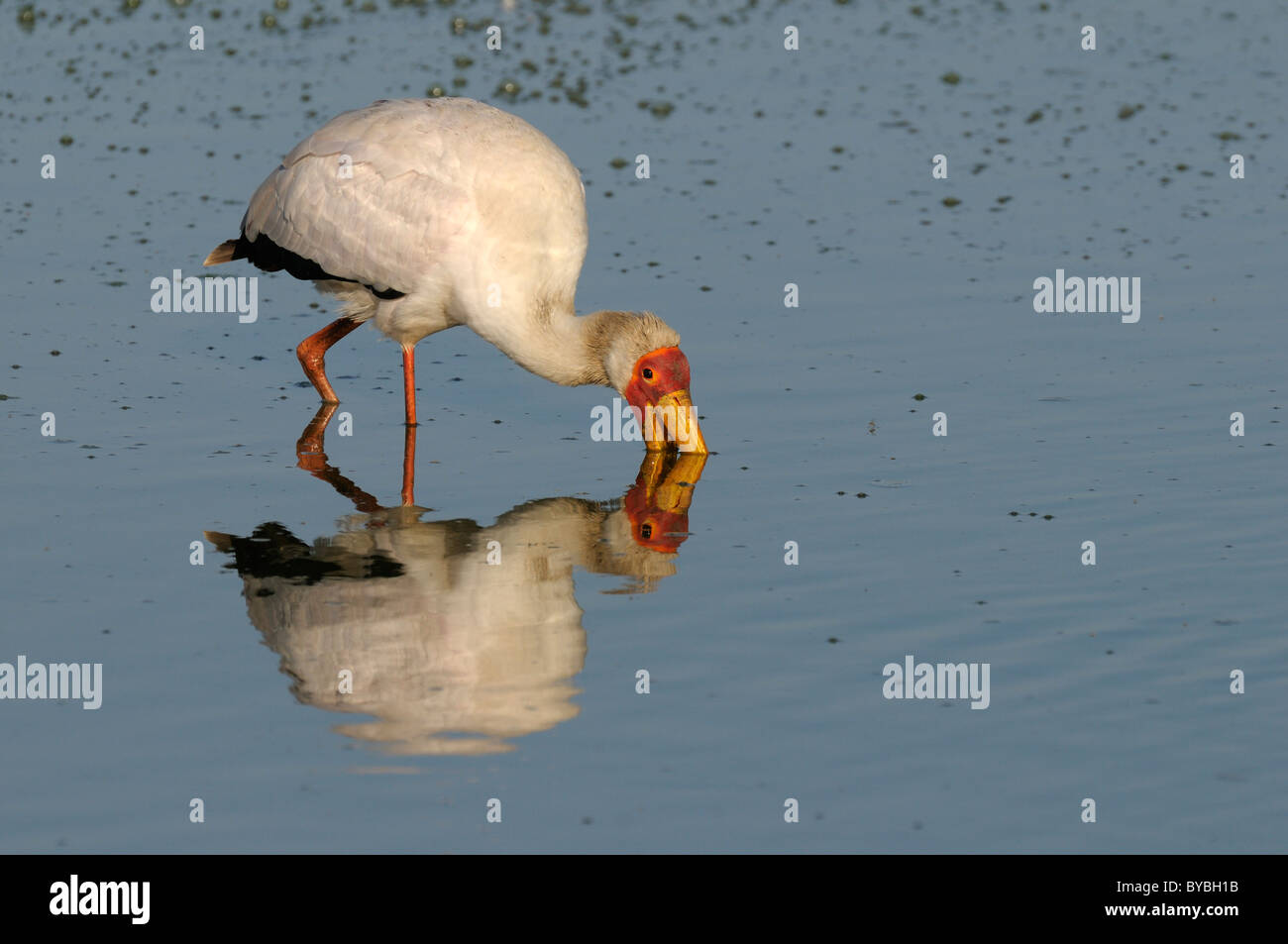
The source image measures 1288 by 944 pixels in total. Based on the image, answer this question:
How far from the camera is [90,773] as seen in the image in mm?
7883

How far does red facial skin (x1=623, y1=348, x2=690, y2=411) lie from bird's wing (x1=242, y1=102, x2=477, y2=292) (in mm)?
1318

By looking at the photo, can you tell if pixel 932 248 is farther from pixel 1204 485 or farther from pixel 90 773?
pixel 90 773

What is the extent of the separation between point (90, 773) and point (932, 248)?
956 centimetres

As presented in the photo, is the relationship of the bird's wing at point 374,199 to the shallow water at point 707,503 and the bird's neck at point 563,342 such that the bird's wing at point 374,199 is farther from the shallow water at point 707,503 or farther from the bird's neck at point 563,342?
the shallow water at point 707,503

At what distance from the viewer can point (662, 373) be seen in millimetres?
11945

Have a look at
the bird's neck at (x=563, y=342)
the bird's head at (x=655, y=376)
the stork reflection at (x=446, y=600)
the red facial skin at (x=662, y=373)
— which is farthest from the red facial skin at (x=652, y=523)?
the bird's neck at (x=563, y=342)

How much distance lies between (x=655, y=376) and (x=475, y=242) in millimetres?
1312

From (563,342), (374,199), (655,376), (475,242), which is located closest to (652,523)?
(655,376)

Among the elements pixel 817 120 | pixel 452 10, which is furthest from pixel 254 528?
pixel 452 10

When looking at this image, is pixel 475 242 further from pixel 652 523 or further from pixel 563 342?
pixel 652 523

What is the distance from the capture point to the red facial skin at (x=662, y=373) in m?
11.9

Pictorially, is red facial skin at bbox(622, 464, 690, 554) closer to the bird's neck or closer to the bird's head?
the bird's head

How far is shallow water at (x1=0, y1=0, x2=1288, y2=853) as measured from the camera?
7793mm

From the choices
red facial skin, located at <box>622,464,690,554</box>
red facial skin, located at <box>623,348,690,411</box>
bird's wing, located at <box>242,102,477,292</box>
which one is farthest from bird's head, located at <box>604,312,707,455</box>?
bird's wing, located at <box>242,102,477,292</box>
